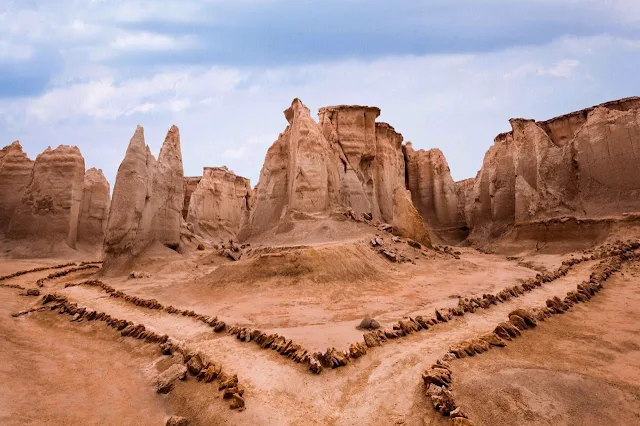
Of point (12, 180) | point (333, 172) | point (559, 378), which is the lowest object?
point (559, 378)

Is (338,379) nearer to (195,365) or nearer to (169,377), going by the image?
(195,365)

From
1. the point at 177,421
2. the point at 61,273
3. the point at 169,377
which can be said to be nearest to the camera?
the point at 177,421

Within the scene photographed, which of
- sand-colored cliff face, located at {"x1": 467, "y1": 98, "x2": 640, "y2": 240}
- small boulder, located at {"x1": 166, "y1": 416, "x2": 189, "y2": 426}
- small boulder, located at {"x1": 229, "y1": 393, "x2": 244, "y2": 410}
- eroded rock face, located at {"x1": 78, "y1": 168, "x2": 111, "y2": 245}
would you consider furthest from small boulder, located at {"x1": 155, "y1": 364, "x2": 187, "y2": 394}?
eroded rock face, located at {"x1": 78, "y1": 168, "x2": 111, "y2": 245}

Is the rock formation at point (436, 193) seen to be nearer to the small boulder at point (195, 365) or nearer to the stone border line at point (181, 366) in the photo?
the stone border line at point (181, 366)

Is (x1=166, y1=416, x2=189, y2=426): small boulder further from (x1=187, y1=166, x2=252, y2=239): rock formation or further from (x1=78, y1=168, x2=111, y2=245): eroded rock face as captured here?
(x1=187, y1=166, x2=252, y2=239): rock formation

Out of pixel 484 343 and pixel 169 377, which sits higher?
pixel 169 377

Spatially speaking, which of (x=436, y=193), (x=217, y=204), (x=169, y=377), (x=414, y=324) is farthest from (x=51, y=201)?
(x=436, y=193)

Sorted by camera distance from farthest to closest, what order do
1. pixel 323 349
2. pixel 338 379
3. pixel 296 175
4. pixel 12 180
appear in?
pixel 12 180, pixel 296 175, pixel 323 349, pixel 338 379
